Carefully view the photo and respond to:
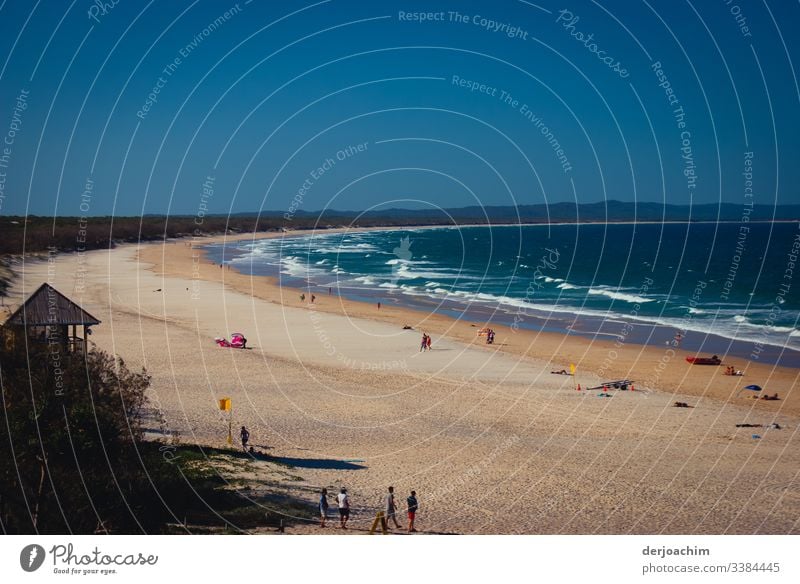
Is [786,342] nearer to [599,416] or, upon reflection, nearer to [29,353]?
[599,416]

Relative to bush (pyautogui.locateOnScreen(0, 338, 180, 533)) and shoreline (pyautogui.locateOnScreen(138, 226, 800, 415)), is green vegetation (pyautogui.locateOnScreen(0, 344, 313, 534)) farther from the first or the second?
shoreline (pyautogui.locateOnScreen(138, 226, 800, 415))

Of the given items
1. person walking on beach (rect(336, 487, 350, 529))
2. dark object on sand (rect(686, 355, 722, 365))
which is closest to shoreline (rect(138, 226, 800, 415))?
dark object on sand (rect(686, 355, 722, 365))

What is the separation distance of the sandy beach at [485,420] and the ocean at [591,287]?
6.48 metres

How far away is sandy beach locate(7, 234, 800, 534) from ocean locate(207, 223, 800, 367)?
21.3ft

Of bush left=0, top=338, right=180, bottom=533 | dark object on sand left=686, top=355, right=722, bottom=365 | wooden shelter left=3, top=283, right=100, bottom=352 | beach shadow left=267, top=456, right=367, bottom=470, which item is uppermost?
wooden shelter left=3, top=283, right=100, bottom=352

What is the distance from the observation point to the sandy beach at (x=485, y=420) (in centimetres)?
1842

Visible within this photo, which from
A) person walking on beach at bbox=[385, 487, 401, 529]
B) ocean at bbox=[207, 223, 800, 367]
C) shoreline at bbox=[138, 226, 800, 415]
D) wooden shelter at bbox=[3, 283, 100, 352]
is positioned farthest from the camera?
ocean at bbox=[207, 223, 800, 367]

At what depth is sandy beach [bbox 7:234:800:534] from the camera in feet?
60.4

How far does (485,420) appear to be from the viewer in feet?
87.5

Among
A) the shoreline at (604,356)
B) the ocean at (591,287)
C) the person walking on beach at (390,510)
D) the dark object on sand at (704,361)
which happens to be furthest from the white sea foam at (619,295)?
the person walking on beach at (390,510)

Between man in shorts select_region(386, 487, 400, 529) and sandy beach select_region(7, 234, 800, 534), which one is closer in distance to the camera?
man in shorts select_region(386, 487, 400, 529)

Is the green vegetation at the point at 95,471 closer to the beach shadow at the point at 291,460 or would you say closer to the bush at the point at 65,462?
the bush at the point at 65,462

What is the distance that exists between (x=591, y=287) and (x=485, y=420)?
50615 millimetres

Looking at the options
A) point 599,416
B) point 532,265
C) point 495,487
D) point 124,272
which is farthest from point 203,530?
point 532,265
